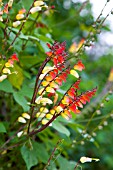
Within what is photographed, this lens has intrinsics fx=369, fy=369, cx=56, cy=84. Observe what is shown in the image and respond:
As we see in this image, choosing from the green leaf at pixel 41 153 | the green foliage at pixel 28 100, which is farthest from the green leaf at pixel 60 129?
the green leaf at pixel 41 153

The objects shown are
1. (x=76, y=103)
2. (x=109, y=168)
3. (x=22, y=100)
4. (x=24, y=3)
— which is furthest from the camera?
(x=109, y=168)

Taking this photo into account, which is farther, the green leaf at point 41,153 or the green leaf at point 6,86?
the green leaf at point 41,153

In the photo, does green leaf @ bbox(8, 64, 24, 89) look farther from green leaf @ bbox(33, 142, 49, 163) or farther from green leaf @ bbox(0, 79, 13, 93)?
green leaf @ bbox(33, 142, 49, 163)

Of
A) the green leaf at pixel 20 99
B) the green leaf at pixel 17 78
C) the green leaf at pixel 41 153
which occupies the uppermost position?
the green leaf at pixel 17 78

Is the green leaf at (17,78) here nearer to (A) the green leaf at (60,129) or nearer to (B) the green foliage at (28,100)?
(B) the green foliage at (28,100)

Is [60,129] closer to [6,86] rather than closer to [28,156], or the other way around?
[28,156]

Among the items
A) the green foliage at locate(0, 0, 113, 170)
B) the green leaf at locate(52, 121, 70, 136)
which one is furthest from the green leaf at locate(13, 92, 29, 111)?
the green leaf at locate(52, 121, 70, 136)

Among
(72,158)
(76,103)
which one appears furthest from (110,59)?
(76,103)

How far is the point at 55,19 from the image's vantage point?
12.1 ft

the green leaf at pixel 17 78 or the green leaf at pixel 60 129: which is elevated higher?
the green leaf at pixel 17 78

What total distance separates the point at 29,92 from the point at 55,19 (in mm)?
2303

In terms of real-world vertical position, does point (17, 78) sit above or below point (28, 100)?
above

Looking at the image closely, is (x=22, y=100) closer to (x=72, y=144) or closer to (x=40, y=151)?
(x=40, y=151)

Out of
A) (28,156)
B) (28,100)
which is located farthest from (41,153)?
(28,100)
